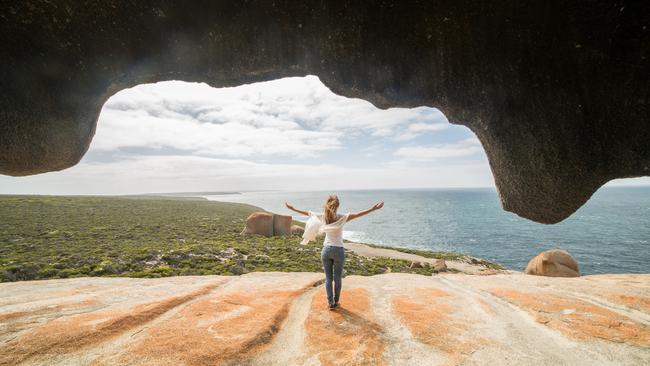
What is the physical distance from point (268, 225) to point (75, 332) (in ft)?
119

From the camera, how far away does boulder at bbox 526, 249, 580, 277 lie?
18719 millimetres

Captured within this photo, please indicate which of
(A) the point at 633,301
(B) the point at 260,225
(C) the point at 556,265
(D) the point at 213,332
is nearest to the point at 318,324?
(D) the point at 213,332

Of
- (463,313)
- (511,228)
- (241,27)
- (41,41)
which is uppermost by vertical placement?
(241,27)

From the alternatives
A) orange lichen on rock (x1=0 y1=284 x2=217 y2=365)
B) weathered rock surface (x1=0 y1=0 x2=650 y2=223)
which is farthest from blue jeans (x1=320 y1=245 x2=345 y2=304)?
orange lichen on rock (x1=0 y1=284 x2=217 y2=365)

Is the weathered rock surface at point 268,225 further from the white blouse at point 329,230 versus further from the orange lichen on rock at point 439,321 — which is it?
the white blouse at point 329,230

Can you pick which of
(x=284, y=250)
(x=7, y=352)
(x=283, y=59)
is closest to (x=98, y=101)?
(x=283, y=59)

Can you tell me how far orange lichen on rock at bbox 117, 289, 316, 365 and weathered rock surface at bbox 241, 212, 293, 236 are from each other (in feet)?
114

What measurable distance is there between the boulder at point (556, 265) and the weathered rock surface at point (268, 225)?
94.7 feet

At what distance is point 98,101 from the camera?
462 cm

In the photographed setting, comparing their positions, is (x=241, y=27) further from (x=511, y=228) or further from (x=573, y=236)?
(x=511, y=228)

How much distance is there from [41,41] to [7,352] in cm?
407

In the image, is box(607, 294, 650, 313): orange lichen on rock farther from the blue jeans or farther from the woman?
the blue jeans

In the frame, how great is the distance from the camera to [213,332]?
416cm

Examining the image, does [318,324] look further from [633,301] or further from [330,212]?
[633,301]
